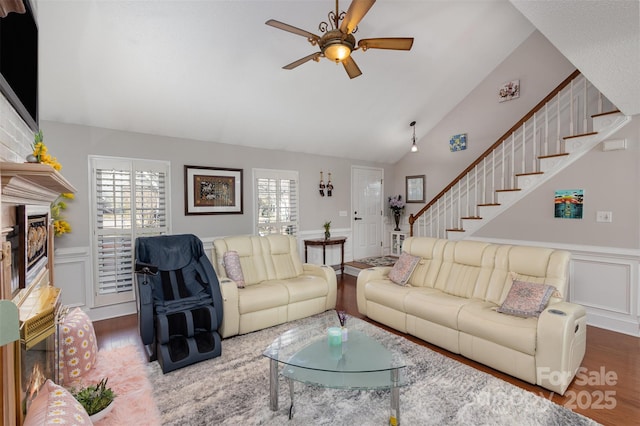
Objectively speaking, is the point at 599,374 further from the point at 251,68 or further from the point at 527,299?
the point at 251,68

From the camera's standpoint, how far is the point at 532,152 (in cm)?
493

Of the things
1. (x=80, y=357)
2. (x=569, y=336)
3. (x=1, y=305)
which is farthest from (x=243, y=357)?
(x=569, y=336)

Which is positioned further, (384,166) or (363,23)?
(384,166)

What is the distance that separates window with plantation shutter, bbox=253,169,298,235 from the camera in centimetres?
532

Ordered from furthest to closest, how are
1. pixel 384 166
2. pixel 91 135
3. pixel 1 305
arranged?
1. pixel 384 166
2. pixel 91 135
3. pixel 1 305

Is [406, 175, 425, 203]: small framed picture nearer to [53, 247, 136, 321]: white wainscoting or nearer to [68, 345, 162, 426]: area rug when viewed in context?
[68, 345, 162, 426]: area rug

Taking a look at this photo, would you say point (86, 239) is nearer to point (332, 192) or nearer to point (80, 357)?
point (80, 357)

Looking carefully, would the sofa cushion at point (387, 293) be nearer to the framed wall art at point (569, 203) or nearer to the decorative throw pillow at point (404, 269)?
the decorative throw pillow at point (404, 269)

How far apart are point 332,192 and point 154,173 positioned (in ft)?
10.7

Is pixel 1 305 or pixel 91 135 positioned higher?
pixel 91 135

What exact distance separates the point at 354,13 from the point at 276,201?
3.69 m

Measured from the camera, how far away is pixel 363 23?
3.64m

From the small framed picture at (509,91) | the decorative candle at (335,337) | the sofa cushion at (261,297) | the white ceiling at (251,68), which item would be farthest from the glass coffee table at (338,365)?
Result: the small framed picture at (509,91)

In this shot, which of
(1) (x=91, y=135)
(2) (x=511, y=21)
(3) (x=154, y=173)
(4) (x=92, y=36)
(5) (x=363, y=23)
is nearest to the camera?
(4) (x=92, y=36)
